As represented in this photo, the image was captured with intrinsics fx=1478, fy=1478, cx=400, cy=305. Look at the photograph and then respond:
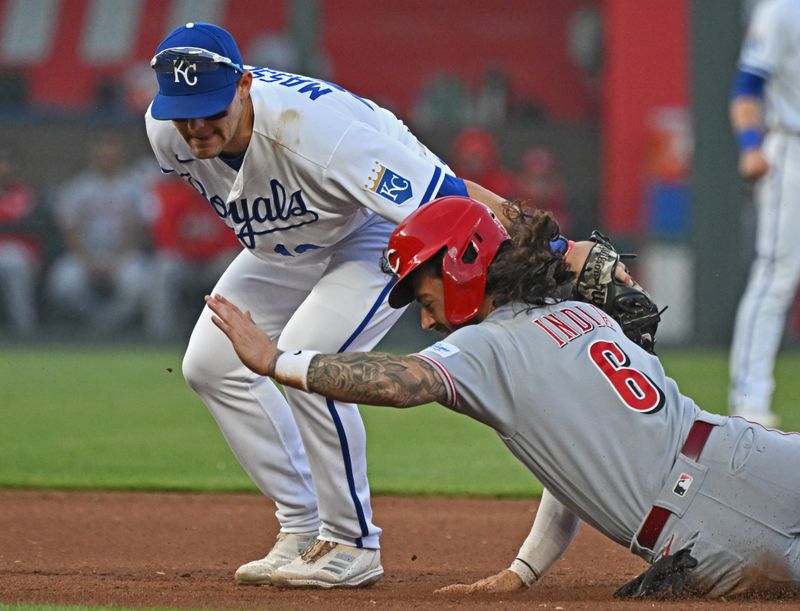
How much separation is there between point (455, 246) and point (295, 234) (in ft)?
3.01

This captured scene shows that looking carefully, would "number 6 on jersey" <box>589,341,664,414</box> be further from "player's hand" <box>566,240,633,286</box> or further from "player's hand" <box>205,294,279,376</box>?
"player's hand" <box>205,294,279,376</box>

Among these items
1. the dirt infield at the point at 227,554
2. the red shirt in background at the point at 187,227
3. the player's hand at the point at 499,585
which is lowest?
the red shirt in background at the point at 187,227

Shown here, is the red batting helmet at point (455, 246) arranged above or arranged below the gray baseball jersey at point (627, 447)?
above

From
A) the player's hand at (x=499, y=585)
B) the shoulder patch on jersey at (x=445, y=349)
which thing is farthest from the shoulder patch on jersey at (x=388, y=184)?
the player's hand at (x=499, y=585)

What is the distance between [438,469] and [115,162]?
26.3 ft

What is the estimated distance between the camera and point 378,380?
11.9 feet

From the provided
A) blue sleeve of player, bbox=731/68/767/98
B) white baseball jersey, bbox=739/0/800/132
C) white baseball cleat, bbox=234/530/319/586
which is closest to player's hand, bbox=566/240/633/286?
white baseball cleat, bbox=234/530/319/586

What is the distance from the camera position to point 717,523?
4004mm

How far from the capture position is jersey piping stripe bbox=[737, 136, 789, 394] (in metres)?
8.17

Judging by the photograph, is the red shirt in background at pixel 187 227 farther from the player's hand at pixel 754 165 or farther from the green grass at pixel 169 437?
the player's hand at pixel 754 165

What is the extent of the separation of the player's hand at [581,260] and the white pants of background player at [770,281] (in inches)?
159

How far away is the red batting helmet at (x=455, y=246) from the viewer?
12.8ft

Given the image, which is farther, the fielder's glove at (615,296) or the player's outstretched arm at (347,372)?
the fielder's glove at (615,296)

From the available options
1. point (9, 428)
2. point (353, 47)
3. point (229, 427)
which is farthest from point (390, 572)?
point (353, 47)
